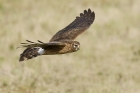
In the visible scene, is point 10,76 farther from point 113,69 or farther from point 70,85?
point 113,69

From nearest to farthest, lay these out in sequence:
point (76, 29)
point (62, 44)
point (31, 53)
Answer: point (62, 44), point (31, 53), point (76, 29)

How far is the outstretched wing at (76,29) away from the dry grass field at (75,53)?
72 centimetres

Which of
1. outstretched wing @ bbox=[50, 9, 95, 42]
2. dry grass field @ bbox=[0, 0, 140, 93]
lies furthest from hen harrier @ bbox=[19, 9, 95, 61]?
dry grass field @ bbox=[0, 0, 140, 93]

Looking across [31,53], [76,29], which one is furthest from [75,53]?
[31,53]

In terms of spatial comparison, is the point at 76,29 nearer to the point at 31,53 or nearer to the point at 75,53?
the point at 31,53

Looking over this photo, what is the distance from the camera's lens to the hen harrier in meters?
6.41

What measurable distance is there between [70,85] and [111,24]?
4.35 m

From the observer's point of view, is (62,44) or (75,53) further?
(75,53)

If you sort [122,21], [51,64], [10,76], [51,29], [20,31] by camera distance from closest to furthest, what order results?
[10,76]
[51,64]
[20,31]
[51,29]
[122,21]

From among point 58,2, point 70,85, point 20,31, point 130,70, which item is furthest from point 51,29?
point 70,85

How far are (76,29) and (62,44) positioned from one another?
4.13 feet

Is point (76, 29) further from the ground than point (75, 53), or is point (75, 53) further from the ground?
point (75, 53)

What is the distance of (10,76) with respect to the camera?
774 centimetres

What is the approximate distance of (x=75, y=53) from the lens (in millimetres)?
10320
